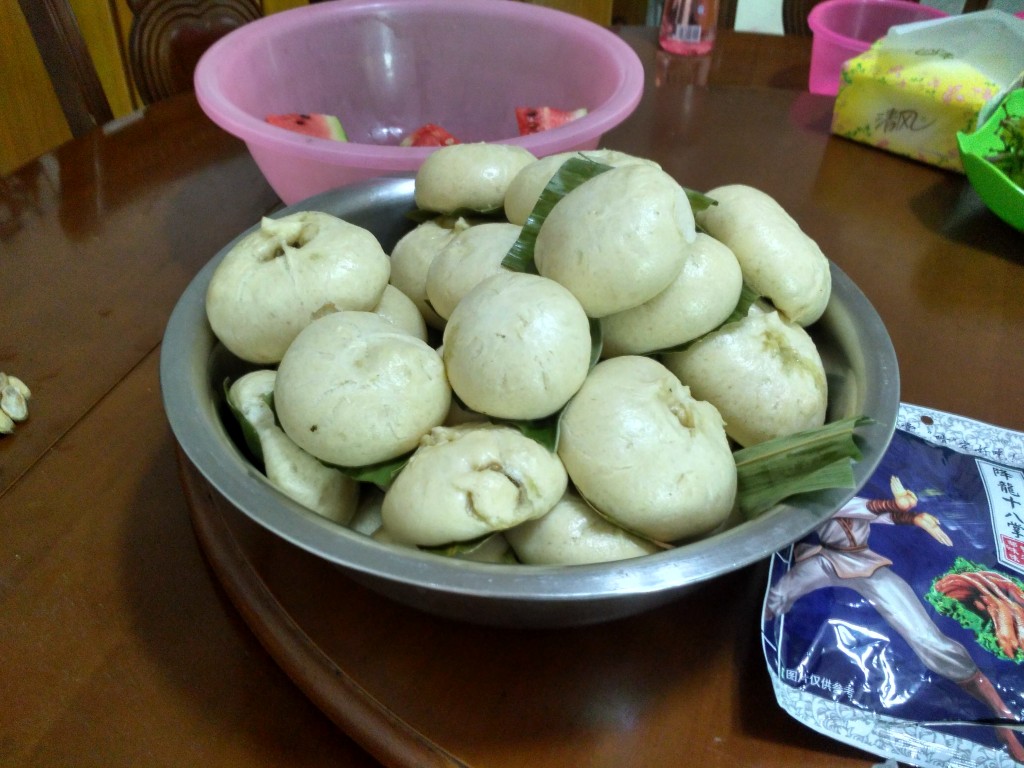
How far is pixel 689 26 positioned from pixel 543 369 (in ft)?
4.12

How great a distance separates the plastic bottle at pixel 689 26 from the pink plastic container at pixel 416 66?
0.44 meters

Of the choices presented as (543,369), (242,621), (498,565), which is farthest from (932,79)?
(242,621)

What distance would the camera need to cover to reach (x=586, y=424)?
505 millimetres

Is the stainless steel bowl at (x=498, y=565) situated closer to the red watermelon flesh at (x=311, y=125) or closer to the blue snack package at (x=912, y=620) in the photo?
the blue snack package at (x=912, y=620)

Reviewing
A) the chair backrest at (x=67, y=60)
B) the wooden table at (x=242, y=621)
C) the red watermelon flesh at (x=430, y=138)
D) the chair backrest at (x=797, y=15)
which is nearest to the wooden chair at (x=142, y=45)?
the chair backrest at (x=67, y=60)

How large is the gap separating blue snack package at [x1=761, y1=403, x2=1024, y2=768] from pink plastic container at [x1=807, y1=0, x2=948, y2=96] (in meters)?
1.01

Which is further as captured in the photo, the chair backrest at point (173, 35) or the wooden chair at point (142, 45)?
the chair backrest at point (173, 35)

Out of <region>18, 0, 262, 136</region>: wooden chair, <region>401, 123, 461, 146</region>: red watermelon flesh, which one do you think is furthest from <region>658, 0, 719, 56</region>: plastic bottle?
<region>18, 0, 262, 136</region>: wooden chair

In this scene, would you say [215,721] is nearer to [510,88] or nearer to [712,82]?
[510,88]

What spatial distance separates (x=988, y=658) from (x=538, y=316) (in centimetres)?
40

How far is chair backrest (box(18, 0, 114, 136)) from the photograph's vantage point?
3.93 ft

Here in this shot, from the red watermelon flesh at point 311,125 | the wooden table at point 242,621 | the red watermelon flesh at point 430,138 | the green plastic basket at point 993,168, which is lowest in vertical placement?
the wooden table at point 242,621

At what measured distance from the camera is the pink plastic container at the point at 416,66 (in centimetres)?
103

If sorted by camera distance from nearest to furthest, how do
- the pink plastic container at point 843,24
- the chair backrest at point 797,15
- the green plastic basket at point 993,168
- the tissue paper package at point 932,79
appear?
the green plastic basket at point 993,168, the tissue paper package at point 932,79, the pink plastic container at point 843,24, the chair backrest at point 797,15
